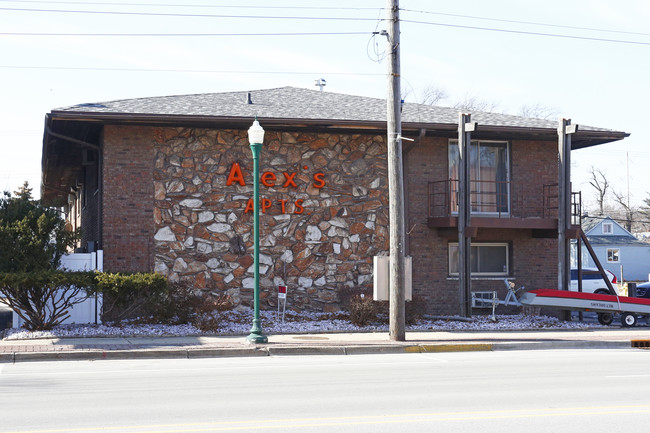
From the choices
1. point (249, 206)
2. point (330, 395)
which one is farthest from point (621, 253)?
point (330, 395)

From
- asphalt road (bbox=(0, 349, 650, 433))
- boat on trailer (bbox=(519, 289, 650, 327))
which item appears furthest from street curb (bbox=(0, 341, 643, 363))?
boat on trailer (bbox=(519, 289, 650, 327))

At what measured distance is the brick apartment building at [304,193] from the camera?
753 inches

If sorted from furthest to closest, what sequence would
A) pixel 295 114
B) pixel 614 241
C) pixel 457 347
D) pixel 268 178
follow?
pixel 614 241 → pixel 268 178 → pixel 295 114 → pixel 457 347

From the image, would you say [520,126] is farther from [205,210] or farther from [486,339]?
[205,210]

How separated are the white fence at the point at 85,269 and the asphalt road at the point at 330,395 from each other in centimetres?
471

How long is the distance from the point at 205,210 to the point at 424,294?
19.9ft

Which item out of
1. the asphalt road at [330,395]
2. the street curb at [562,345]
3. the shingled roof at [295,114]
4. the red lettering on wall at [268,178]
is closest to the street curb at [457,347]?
the street curb at [562,345]

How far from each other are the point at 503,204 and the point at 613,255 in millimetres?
43833

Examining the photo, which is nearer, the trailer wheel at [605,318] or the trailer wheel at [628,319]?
the trailer wheel at [628,319]

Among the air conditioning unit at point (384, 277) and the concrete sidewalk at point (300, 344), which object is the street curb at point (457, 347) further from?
the air conditioning unit at point (384, 277)

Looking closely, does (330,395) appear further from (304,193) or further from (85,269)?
(304,193)

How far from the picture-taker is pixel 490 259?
21.9m

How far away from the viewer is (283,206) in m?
20.0

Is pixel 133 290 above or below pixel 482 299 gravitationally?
above
